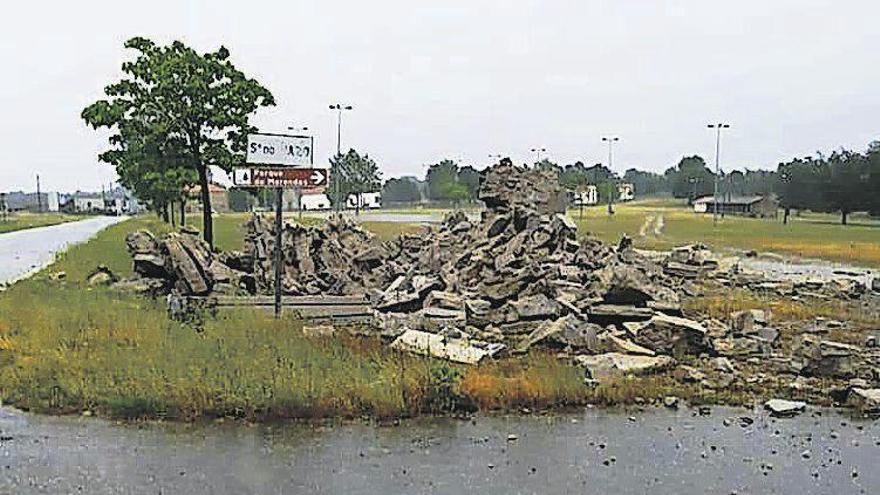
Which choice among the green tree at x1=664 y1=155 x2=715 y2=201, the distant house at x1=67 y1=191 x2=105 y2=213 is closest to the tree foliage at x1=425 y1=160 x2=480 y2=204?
the green tree at x1=664 y1=155 x2=715 y2=201

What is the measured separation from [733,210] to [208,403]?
133188 millimetres

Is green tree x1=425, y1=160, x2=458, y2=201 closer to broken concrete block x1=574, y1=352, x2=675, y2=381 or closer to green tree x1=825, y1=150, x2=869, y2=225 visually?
green tree x1=825, y1=150, x2=869, y2=225

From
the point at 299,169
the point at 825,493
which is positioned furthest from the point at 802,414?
the point at 299,169

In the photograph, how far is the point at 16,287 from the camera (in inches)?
826

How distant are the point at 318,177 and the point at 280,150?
0.72 meters

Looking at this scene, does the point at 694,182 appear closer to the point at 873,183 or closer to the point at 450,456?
the point at 873,183

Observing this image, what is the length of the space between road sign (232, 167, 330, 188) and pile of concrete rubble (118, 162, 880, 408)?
2.70 m

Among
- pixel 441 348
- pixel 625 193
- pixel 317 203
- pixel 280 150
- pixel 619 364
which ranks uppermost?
pixel 280 150

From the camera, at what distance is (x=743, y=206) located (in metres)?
133

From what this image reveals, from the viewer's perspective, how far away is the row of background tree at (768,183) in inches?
3802

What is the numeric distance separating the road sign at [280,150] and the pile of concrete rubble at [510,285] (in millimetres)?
3062

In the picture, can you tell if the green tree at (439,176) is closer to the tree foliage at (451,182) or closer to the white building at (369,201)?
the tree foliage at (451,182)

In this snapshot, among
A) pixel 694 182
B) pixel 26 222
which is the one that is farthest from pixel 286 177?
pixel 694 182

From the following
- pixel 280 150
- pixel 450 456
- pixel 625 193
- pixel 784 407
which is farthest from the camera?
pixel 625 193
